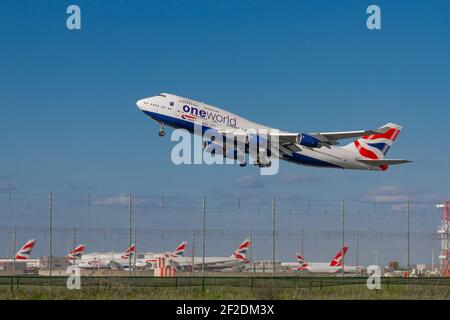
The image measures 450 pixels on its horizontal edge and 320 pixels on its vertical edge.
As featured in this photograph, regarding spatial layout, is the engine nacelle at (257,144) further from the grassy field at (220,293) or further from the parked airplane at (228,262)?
the parked airplane at (228,262)

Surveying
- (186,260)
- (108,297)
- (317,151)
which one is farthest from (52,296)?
(186,260)

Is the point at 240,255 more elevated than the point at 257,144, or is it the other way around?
the point at 257,144

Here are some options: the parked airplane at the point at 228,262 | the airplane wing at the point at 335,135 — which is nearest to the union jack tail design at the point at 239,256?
the parked airplane at the point at 228,262

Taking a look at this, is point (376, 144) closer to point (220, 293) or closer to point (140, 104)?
point (140, 104)

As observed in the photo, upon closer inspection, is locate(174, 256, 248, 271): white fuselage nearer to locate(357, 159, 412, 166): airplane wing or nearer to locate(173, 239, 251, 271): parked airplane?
locate(173, 239, 251, 271): parked airplane

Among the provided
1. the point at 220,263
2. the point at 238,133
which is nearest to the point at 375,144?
the point at 238,133

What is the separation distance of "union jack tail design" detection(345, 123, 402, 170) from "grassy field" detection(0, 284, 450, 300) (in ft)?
154

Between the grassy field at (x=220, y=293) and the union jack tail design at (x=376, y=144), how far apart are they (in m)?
47.0

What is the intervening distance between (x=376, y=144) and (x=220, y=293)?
59.1m

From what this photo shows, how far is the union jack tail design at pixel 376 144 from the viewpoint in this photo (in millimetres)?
91125

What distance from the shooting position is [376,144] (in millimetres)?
94000
